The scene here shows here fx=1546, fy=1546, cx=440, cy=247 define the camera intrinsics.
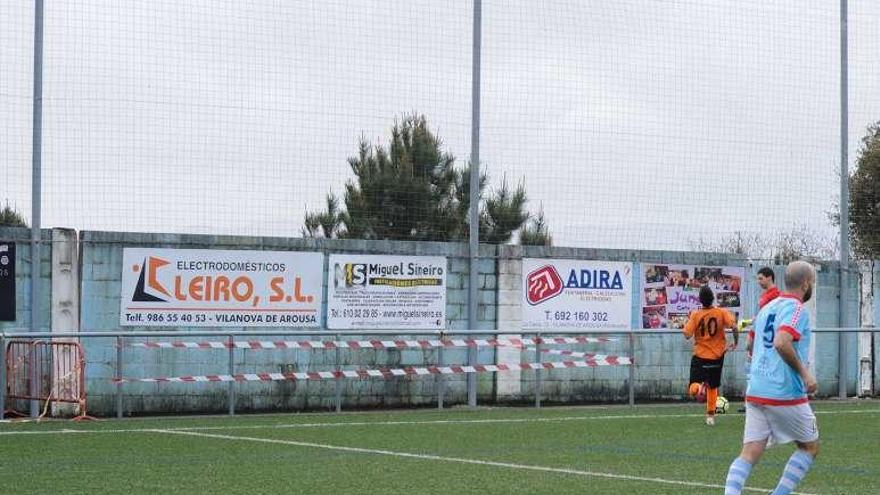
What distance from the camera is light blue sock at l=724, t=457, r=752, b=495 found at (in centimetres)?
936

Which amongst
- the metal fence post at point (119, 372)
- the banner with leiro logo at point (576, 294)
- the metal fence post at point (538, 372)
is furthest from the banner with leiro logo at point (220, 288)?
the banner with leiro logo at point (576, 294)

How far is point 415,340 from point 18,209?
6.01 meters

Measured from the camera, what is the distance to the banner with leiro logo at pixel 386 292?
73.7ft

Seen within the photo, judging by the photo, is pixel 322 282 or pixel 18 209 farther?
pixel 322 282

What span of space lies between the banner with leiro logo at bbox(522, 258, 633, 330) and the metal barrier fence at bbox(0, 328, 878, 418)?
271 mm

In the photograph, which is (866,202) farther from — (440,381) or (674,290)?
(440,381)

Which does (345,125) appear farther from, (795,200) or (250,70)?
(795,200)

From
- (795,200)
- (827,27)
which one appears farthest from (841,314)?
(827,27)

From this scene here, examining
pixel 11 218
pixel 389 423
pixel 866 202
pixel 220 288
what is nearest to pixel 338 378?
pixel 220 288

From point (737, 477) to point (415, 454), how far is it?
5597mm

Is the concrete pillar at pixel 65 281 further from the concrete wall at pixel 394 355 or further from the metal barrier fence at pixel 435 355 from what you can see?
the metal barrier fence at pixel 435 355

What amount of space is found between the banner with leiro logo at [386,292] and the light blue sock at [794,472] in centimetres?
1317

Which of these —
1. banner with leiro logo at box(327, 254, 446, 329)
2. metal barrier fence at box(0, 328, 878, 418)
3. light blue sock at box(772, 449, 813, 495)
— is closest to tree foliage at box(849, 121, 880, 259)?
metal barrier fence at box(0, 328, 878, 418)

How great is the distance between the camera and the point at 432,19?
2336cm
